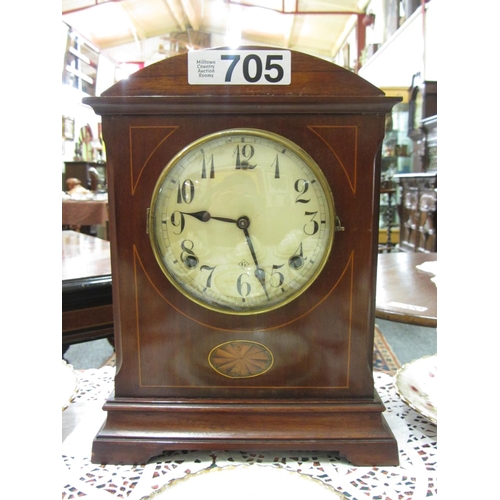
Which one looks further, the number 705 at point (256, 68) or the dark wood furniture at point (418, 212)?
the dark wood furniture at point (418, 212)

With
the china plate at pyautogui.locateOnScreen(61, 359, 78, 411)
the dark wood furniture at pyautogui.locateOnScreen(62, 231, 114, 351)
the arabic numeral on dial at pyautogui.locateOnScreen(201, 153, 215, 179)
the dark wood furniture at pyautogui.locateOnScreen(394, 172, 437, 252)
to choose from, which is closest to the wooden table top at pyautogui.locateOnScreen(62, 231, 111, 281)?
the dark wood furniture at pyautogui.locateOnScreen(62, 231, 114, 351)

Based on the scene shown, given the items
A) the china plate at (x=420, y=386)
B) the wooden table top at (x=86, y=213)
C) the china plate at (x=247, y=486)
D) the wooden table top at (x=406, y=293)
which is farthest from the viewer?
the wooden table top at (x=86, y=213)

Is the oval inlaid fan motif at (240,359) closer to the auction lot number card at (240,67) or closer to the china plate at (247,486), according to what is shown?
the china plate at (247,486)

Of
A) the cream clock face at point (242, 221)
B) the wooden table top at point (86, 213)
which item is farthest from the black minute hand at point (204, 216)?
the wooden table top at point (86, 213)

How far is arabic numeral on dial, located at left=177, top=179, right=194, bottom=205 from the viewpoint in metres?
0.56

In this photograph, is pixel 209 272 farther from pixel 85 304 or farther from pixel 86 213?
pixel 86 213

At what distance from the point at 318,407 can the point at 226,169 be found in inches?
12.1

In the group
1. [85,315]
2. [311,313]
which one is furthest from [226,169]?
[85,315]

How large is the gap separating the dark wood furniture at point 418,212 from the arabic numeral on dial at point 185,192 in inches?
124

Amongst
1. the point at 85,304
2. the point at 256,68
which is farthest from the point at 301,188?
the point at 85,304

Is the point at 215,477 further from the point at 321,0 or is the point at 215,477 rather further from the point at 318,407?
the point at 321,0

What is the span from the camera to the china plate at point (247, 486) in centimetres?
48

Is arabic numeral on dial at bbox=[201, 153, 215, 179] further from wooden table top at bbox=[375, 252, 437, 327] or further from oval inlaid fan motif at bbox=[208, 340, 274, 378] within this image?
wooden table top at bbox=[375, 252, 437, 327]
